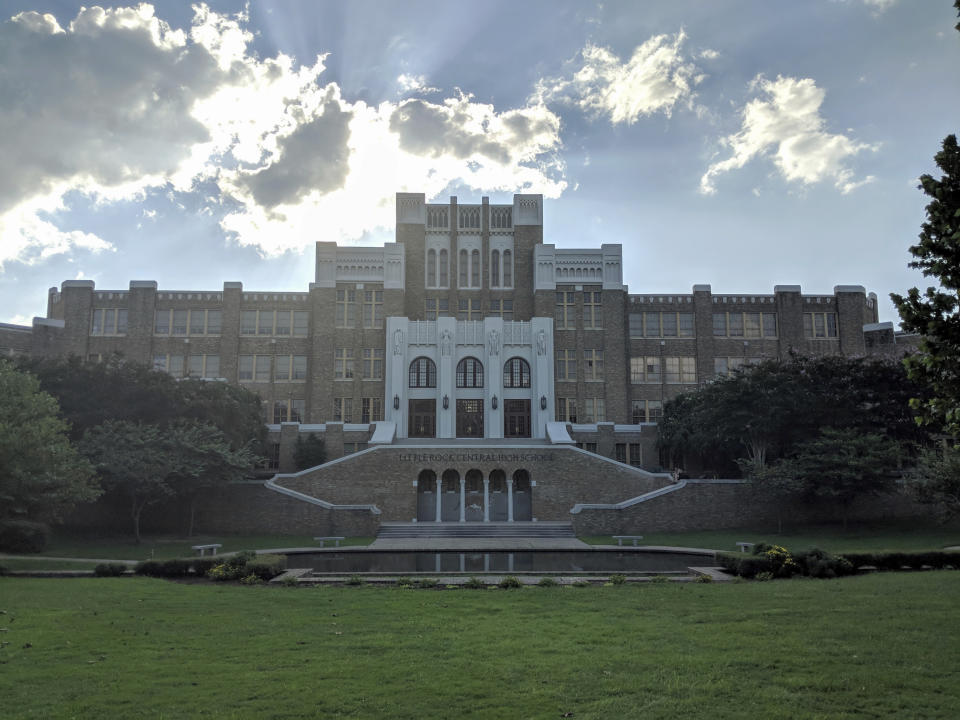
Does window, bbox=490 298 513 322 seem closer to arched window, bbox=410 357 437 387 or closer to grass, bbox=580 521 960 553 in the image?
arched window, bbox=410 357 437 387

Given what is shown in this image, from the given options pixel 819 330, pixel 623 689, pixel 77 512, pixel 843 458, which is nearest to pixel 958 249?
pixel 623 689

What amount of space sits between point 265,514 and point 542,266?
2652 centimetres

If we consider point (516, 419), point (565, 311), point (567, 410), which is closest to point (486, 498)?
point (516, 419)

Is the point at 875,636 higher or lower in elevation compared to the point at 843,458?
lower

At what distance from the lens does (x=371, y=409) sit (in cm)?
5253

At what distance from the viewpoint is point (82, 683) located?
869cm

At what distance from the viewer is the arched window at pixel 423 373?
50906 millimetres

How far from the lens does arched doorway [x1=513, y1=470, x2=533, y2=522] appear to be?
41.0 meters

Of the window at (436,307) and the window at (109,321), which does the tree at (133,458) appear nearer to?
the window at (109,321)

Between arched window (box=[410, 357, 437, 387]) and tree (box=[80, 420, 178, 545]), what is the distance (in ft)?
63.8

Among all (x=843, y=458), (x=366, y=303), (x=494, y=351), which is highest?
(x=366, y=303)

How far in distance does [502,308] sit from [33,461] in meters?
35.7

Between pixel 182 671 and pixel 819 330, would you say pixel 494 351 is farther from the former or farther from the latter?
pixel 182 671

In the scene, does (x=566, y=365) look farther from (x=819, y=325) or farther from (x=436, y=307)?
(x=819, y=325)
